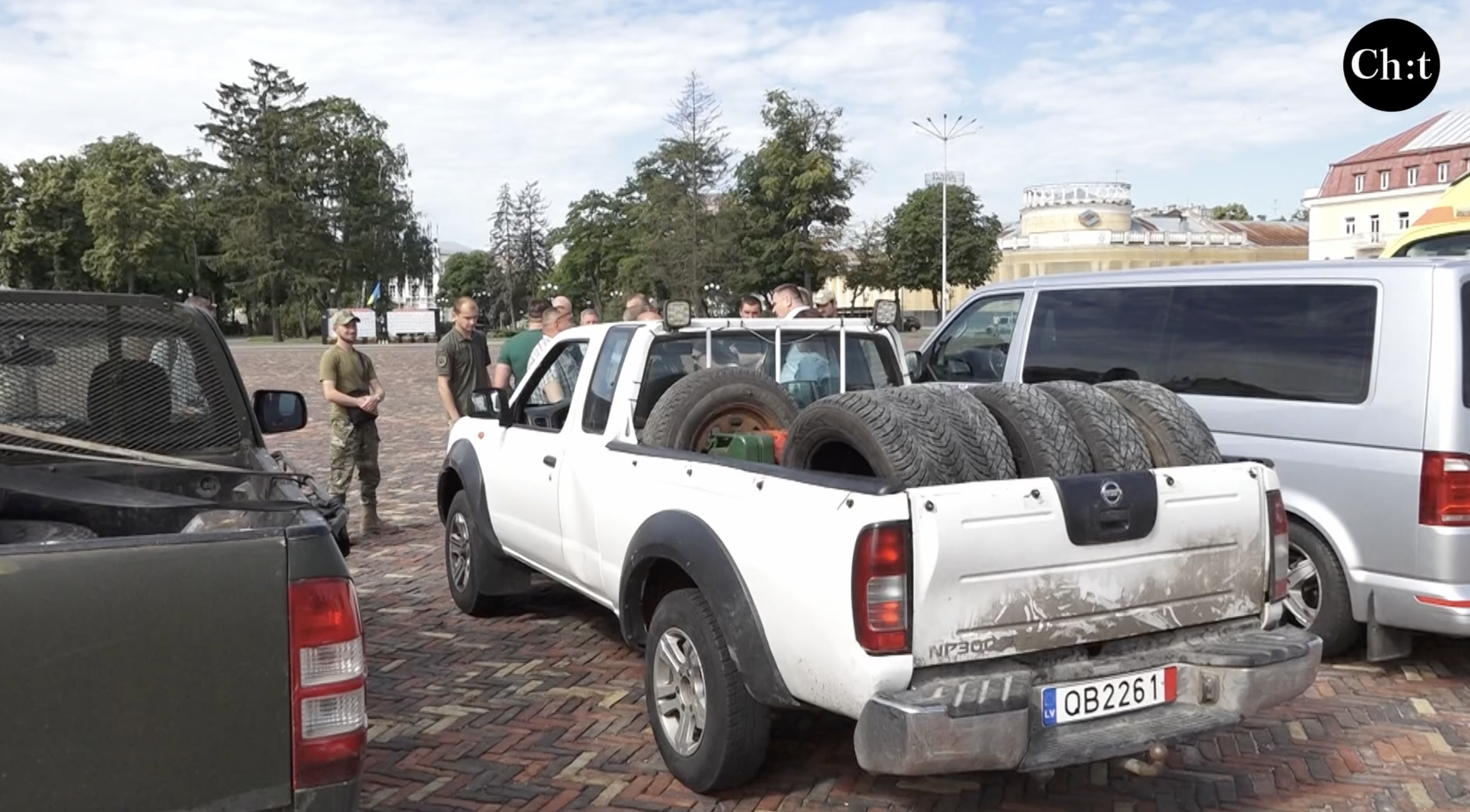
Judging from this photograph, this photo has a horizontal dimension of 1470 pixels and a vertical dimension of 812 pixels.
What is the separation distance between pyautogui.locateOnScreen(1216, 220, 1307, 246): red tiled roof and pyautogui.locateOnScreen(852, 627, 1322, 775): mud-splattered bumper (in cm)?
11695

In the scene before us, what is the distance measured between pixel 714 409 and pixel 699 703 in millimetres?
1226

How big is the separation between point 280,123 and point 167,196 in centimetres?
1000

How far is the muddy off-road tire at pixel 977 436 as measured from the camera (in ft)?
12.7

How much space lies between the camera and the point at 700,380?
16.4 feet

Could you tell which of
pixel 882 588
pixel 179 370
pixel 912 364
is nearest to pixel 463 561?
pixel 912 364

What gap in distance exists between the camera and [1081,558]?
3650 millimetres

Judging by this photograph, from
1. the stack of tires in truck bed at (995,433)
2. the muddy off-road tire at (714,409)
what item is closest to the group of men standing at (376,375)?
the muddy off-road tire at (714,409)

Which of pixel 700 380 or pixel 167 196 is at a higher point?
pixel 167 196

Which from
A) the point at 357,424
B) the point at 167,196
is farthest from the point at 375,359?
the point at 167,196

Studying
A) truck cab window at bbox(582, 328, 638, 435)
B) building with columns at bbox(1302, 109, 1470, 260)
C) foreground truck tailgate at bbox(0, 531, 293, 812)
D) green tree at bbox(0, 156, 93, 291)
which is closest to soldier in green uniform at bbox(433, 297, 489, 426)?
truck cab window at bbox(582, 328, 638, 435)

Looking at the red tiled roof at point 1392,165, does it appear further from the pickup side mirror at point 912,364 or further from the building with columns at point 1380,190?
the pickup side mirror at point 912,364

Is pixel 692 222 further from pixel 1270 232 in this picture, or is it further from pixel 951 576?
pixel 1270 232

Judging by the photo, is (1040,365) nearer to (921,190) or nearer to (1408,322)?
(1408,322)

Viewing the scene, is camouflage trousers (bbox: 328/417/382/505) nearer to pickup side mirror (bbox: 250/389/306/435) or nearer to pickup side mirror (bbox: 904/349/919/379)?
pickup side mirror (bbox: 904/349/919/379)
